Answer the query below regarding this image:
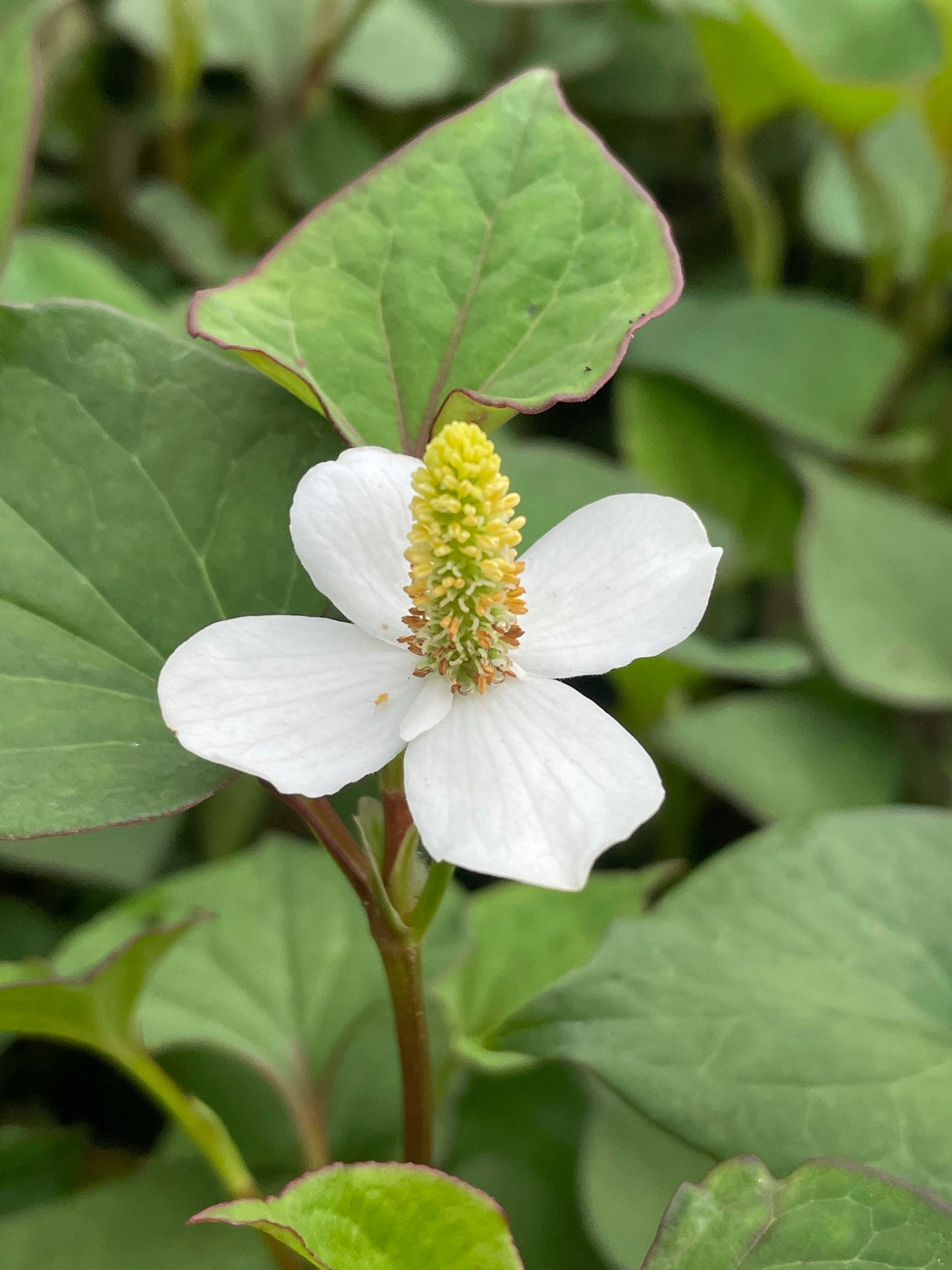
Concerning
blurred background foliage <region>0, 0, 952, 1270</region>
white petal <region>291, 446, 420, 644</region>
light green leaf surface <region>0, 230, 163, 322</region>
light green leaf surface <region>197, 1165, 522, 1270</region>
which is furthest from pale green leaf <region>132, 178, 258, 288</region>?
light green leaf surface <region>197, 1165, 522, 1270</region>

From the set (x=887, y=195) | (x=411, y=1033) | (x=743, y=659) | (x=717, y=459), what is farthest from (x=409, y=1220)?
(x=887, y=195)

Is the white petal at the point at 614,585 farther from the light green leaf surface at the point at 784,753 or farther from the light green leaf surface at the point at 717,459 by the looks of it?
the light green leaf surface at the point at 717,459

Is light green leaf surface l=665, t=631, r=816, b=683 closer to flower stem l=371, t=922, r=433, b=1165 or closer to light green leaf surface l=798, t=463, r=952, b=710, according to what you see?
light green leaf surface l=798, t=463, r=952, b=710

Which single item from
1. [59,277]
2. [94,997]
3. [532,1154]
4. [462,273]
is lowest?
[532,1154]

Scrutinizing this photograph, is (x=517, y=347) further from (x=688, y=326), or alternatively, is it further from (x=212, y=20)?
(x=212, y=20)

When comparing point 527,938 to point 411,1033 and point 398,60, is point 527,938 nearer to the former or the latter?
point 411,1033

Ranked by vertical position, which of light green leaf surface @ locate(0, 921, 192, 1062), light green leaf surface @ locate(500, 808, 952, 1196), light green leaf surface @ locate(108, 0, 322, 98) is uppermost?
light green leaf surface @ locate(108, 0, 322, 98)
